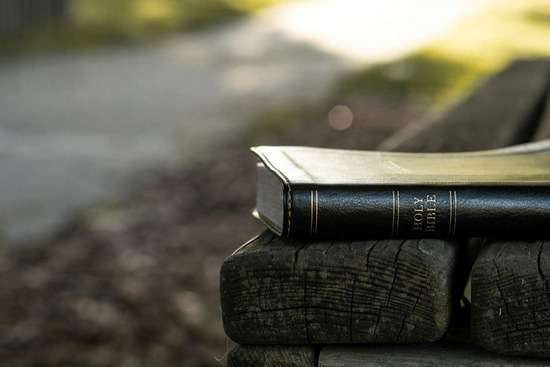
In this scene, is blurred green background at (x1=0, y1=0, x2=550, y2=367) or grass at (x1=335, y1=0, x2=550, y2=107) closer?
blurred green background at (x1=0, y1=0, x2=550, y2=367)

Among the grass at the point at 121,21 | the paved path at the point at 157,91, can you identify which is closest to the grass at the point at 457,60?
the paved path at the point at 157,91

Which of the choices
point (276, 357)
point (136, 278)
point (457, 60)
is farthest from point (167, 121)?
point (276, 357)

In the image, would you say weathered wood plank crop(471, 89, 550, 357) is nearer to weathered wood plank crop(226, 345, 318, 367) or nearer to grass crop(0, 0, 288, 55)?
weathered wood plank crop(226, 345, 318, 367)

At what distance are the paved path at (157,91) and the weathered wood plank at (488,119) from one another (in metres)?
2.89

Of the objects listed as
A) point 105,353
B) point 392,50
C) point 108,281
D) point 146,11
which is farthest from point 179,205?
point 146,11

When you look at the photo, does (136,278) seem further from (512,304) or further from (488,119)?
(512,304)

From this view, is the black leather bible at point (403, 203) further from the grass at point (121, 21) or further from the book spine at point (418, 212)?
the grass at point (121, 21)

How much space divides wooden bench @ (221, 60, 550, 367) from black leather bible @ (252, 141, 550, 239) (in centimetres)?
2

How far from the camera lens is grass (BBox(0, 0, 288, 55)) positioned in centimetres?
1023

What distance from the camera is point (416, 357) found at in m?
1.28

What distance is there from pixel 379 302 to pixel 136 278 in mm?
3193

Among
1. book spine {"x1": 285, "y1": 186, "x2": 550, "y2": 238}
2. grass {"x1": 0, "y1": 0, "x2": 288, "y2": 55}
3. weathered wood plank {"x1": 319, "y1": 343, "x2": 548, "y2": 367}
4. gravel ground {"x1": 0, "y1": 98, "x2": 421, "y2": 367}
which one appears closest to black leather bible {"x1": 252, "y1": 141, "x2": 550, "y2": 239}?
book spine {"x1": 285, "y1": 186, "x2": 550, "y2": 238}

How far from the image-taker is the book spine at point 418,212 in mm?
1303

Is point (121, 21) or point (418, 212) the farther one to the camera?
point (121, 21)
